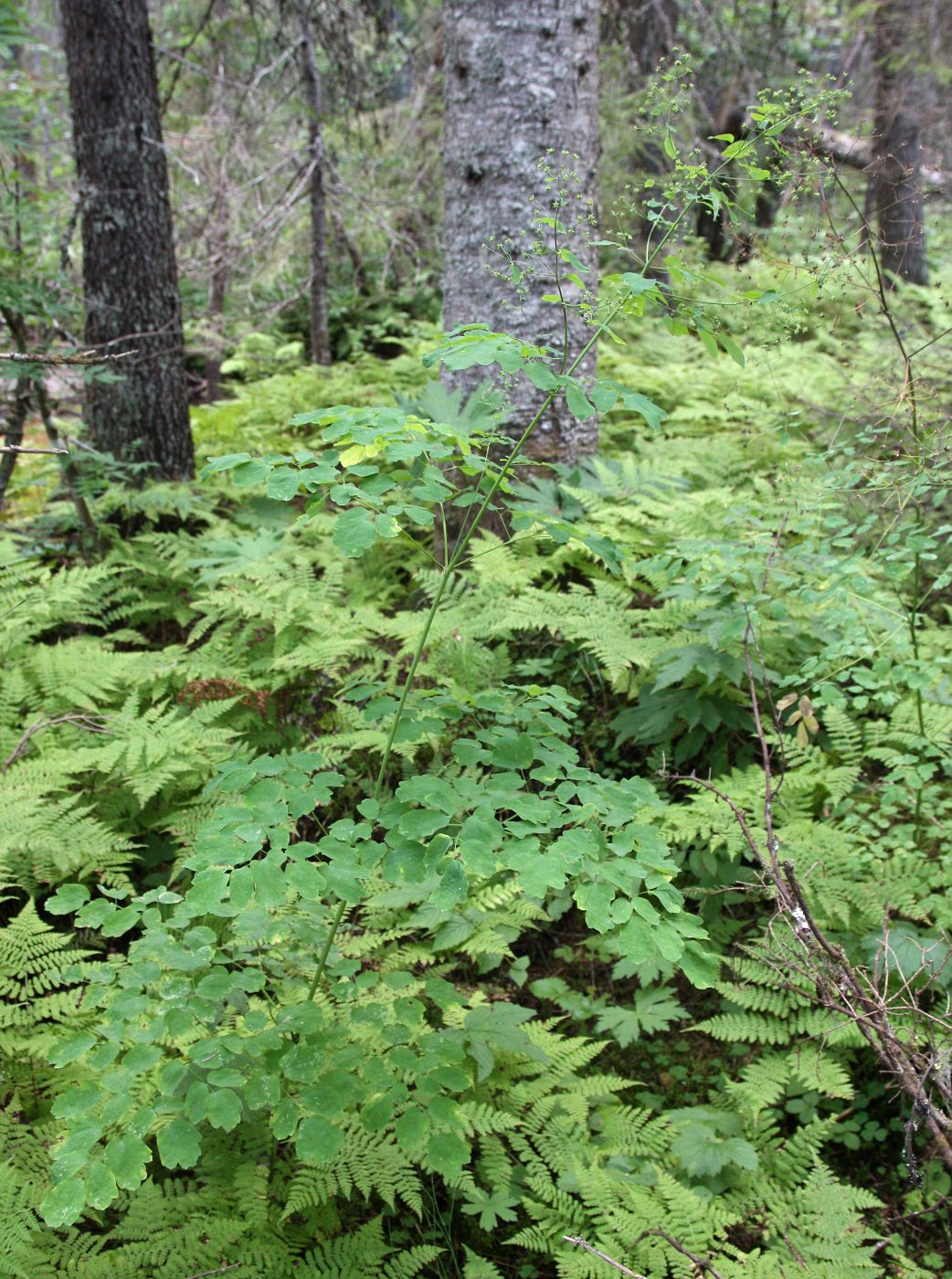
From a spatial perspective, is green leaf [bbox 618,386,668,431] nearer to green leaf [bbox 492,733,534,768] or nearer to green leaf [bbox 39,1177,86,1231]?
green leaf [bbox 492,733,534,768]

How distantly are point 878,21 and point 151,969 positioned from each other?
12153 mm

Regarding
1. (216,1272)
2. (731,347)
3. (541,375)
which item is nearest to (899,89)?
(731,347)

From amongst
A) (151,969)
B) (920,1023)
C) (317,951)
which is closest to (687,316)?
(151,969)

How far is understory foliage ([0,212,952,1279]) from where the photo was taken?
63.3 inches

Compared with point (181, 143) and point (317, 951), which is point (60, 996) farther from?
point (181, 143)

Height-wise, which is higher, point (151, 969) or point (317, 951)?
Result: point (151, 969)

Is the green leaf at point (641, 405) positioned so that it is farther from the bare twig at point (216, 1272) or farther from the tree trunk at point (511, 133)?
the tree trunk at point (511, 133)

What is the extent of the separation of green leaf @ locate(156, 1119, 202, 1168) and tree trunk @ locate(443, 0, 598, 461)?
12.1 ft

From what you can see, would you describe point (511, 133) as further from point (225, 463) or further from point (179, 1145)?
point (179, 1145)

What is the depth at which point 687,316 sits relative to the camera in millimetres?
1734

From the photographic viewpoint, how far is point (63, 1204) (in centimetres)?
138

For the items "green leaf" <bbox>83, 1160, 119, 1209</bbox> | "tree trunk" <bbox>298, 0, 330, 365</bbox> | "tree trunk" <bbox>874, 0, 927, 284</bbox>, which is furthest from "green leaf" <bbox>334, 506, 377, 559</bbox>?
"tree trunk" <bbox>874, 0, 927, 284</bbox>

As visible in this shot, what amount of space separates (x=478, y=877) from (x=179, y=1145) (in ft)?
4.40

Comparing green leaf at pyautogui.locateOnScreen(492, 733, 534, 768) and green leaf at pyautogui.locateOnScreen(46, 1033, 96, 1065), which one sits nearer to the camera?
green leaf at pyautogui.locateOnScreen(46, 1033, 96, 1065)
